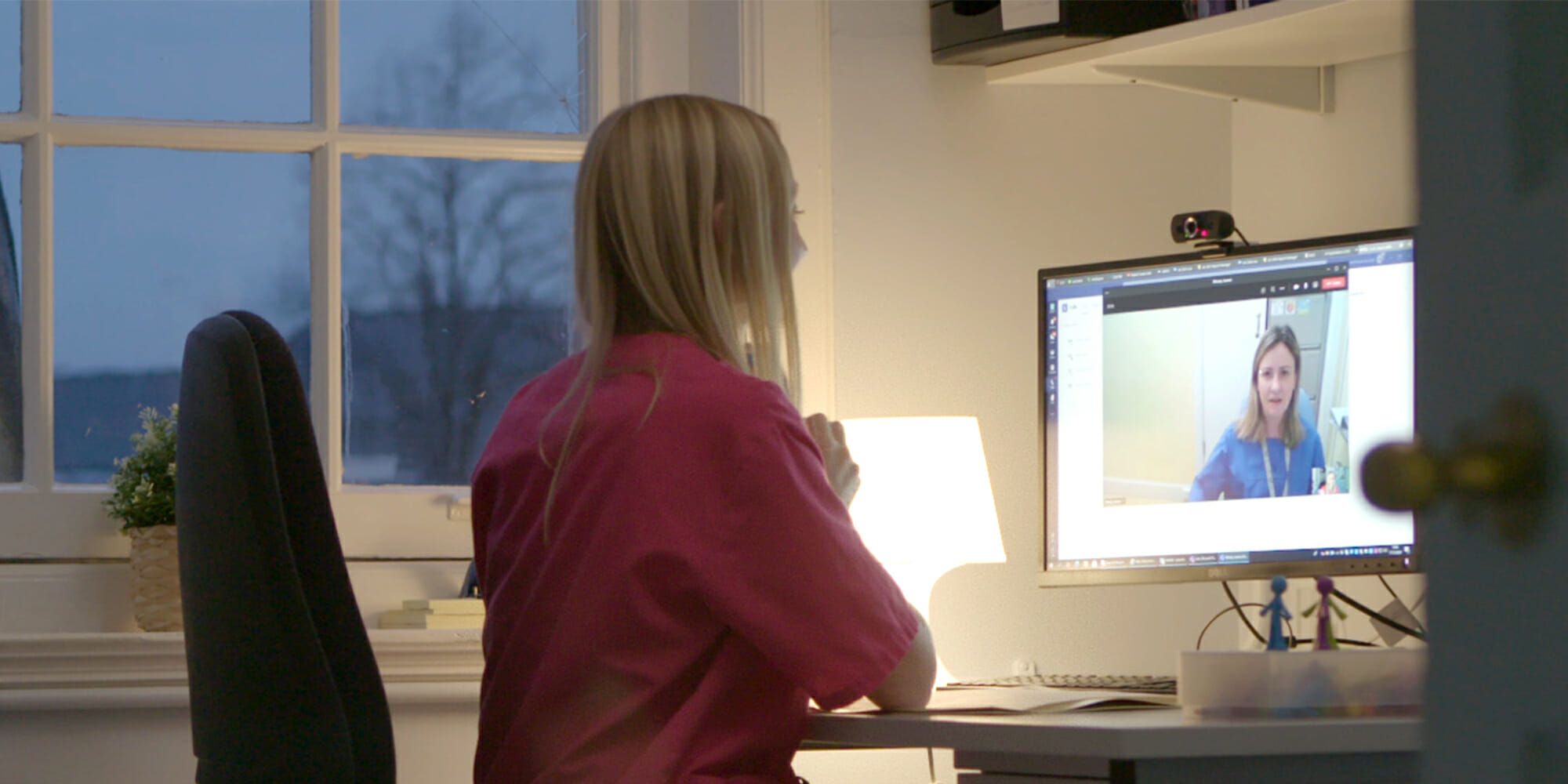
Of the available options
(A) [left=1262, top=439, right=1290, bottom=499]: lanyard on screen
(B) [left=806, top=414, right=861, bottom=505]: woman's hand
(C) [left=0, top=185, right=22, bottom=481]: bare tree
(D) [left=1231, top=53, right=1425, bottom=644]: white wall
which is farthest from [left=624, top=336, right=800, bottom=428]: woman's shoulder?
(C) [left=0, top=185, right=22, bottom=481]: bare tree

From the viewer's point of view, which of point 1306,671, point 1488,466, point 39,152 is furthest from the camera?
point 39,152

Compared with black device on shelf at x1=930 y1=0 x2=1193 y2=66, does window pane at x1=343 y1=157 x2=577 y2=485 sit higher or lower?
lower

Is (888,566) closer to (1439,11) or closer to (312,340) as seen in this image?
(312,340)

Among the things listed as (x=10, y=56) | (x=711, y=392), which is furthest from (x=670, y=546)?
(x=10, y=56)

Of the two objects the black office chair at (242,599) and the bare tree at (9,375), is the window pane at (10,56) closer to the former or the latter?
the bare tree at (9,375)

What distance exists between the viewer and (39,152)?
87.3 inches

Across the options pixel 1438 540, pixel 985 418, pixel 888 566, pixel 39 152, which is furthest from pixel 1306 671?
pixel 39 152

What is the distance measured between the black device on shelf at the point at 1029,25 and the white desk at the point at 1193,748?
1.14 metres

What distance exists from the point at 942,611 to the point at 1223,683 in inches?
43.1

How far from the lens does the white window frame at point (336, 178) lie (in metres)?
2.19

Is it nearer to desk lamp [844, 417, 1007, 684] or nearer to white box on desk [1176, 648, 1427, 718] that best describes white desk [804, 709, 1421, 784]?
white box on desk [1176, 648, 1427, 718]

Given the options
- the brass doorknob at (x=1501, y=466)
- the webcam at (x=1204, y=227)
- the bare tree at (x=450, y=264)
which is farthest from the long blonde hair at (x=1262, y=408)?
the brass doorknob at (x=1501, y=466)

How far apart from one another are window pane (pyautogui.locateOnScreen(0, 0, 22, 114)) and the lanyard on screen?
1696mm

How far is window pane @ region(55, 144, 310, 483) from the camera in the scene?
7.32 feet
